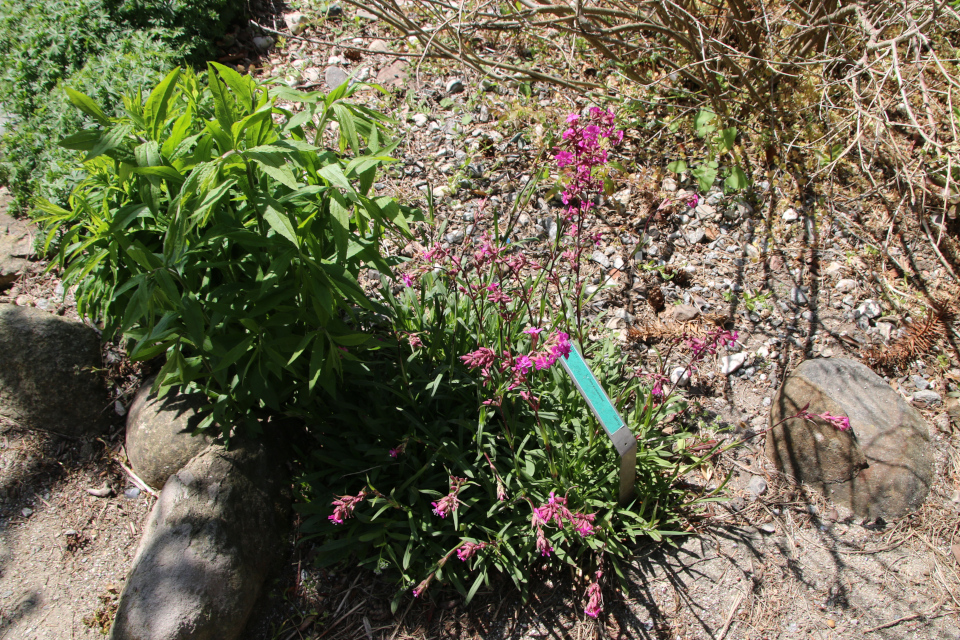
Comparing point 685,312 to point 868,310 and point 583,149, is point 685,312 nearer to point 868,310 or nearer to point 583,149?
point 868,310

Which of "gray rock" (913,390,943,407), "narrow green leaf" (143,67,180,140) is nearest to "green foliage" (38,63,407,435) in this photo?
"narrow green leaf" (143,67,180,140)

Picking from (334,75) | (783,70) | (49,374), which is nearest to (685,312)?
(783,70)

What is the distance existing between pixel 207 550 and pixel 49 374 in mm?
1431

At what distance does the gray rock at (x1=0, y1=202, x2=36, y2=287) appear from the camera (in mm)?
3703

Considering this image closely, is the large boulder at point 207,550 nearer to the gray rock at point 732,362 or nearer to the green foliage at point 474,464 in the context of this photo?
the green foliage at point 474,464

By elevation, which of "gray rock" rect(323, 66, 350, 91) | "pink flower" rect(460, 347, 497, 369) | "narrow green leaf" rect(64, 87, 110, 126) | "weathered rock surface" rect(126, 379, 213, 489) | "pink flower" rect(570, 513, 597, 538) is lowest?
"pink flower" rect(570, 513, 597, 538)

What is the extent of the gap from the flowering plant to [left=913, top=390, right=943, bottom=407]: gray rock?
4.04 ft

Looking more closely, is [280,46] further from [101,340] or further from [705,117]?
[705,117]

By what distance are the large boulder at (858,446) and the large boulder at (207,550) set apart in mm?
2420

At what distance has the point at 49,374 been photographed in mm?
3096

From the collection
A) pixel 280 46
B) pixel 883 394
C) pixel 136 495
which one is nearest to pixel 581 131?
pixel 883 394

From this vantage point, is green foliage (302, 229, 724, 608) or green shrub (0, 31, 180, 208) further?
green shrub (0, 31, 180, 208)

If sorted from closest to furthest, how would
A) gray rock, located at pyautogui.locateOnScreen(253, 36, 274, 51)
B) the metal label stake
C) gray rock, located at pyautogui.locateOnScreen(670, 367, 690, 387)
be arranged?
the metal label stake
gray rock, located at pyautogui.locateOnScreen(670, 367, 690, 387)
gray rock, located at pyautogui.locateOnScreen(253, 36, 274, 51)

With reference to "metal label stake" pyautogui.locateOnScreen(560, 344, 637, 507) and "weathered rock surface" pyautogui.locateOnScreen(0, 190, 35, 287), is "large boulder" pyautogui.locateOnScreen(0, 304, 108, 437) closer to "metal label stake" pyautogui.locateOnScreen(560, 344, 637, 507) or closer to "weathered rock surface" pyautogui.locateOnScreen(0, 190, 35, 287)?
Result: "weathered rock surface" pyautogui.locateOnScreen(0, 190, 35, 287)
